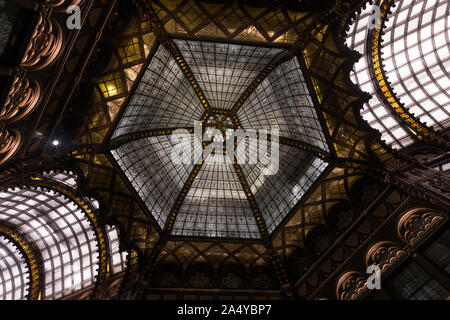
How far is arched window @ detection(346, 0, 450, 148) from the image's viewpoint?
78.7 feet

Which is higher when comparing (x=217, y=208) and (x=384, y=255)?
(x=217, y=208)

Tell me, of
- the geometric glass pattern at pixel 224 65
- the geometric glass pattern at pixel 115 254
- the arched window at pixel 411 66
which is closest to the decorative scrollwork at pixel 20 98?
the geometric glass pattern at pixel 224 65

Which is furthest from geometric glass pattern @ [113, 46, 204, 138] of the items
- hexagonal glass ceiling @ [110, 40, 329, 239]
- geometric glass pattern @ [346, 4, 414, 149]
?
geometric glass pattern @ [346, 4, 414, 149]

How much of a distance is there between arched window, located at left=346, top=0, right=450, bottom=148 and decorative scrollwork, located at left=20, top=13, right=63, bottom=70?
19843mm

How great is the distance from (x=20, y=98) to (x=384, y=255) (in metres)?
21.1

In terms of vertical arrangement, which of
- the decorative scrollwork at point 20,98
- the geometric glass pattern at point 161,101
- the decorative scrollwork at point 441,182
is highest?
the geometric glass pattern at point 161,101

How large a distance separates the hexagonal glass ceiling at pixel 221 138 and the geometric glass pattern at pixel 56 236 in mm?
7676

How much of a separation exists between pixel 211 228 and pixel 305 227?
26.0ft

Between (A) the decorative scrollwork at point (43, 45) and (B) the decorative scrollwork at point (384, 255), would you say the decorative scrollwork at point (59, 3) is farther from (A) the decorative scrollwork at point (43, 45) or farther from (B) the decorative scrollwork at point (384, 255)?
(B) the decorative scrollwork at point (384, 255)

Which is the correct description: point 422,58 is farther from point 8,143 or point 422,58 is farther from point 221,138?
point 8,143

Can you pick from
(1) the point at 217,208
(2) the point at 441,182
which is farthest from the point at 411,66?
(1) the point at 217,208

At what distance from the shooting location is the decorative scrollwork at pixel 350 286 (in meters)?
19.8

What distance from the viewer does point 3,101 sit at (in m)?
12.4

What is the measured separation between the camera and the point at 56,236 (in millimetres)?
29234
